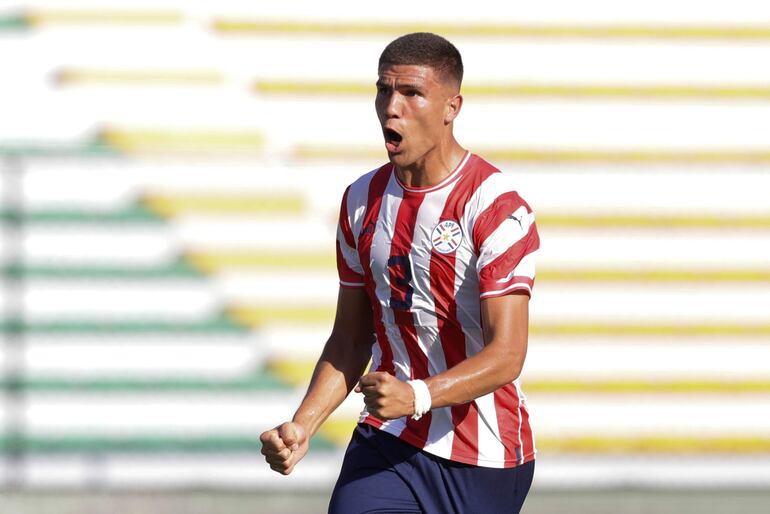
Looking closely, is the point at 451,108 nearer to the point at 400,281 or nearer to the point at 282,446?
the point at 400,281

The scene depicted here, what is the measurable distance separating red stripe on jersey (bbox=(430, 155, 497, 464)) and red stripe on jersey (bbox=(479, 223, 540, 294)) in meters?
0.12

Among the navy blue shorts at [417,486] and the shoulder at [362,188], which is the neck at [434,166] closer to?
the shoulder at [362,188]

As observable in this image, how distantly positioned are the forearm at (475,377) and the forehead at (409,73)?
2.17ft

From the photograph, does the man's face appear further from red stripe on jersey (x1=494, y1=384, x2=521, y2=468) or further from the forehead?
red stripe on jersey (x1=494, y1=384, x2=521, y2=468)

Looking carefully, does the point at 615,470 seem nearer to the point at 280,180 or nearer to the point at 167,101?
the point at 280,180

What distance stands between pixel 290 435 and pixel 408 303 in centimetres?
48

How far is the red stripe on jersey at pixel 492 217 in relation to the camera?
354cm

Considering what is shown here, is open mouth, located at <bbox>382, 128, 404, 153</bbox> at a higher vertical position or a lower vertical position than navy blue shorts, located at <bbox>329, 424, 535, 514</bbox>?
higher

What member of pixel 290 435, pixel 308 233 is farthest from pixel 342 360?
pixel 308 233

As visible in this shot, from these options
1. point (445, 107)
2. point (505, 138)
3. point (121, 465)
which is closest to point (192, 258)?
point (121, 465)

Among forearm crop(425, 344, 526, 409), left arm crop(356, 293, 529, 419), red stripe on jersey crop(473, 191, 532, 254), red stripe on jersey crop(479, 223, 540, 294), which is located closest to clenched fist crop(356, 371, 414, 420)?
left arm crop(356, 293, 529, 419)

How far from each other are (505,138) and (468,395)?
4272 mm

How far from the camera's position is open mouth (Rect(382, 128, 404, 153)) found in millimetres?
3525

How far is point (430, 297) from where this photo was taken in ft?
11.9
